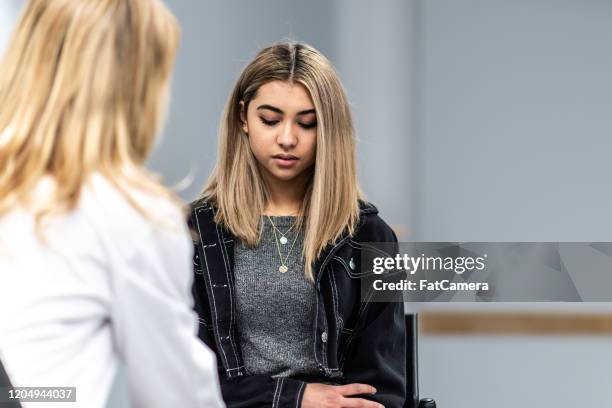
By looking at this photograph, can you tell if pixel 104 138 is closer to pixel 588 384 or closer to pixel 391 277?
pixel 391 277

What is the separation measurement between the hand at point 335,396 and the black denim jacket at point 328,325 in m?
0.02

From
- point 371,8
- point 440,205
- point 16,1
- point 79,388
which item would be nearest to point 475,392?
point 440,205

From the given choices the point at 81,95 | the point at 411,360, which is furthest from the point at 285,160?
the point at 81,95

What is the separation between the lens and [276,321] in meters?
1.68

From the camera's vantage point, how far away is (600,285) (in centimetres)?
278

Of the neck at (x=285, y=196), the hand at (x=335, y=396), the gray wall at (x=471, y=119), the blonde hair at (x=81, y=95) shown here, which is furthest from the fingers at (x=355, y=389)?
the gray wall at (x=471, y=119)

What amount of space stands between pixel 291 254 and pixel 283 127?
0.76 ft

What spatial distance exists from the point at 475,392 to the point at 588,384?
0.37 metres

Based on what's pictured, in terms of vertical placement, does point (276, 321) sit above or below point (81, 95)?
below
